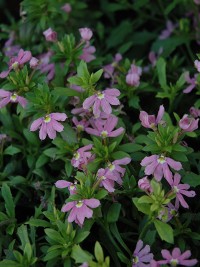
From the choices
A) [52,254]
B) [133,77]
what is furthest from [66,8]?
[52,254]

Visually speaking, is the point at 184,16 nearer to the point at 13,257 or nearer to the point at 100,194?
the point at 100,194

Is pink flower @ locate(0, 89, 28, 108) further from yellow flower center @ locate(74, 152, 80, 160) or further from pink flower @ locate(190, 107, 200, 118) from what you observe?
pink flower @ locate(190, 107, 200, 118)

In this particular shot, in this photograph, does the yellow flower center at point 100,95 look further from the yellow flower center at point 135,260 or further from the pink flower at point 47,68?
the yellow flower center at point 135,260

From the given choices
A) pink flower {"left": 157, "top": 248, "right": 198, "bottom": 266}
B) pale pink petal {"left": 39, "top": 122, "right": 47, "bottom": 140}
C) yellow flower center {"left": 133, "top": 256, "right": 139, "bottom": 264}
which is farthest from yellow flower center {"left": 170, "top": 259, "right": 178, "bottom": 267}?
pale pink petal {"left": 39, "top": 122, "right": 47, "bottom": 140}

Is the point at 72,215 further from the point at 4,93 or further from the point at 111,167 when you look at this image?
the point at 4,93

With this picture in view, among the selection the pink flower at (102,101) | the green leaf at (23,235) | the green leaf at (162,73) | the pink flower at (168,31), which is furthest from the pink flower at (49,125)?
the pink flower at (168,31)

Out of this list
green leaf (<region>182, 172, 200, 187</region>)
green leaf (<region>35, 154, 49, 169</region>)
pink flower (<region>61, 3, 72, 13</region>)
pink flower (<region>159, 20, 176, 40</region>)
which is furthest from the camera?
pink flower (<region>159, 20, 176, 40</region>)
